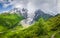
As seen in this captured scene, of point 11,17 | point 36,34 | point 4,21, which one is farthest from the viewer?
point 11,17

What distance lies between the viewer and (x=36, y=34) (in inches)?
1153

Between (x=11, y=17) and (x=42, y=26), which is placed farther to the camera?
(x=11, y=17)

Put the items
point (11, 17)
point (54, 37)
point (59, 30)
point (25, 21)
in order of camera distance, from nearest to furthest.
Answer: point (54, 37)
point (59, 30)
point (25, 21)
point (11, 17)

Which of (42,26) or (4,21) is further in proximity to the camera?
(4,21)

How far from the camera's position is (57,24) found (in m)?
35.0

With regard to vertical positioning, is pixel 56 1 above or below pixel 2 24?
above

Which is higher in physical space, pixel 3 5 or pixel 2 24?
pixel 3 5

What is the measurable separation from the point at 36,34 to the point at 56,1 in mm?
6368

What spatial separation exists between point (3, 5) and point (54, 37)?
1313 centimetres

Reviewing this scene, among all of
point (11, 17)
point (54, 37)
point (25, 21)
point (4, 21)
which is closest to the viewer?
point (54, 37)

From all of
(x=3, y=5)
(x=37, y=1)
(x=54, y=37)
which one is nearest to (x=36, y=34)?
(x=54, y=37)

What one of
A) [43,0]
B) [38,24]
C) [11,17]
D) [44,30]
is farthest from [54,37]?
[11,17]

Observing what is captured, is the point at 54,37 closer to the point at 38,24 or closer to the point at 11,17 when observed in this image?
the point at 38,24

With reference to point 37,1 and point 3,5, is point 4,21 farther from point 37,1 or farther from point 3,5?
point 37,1
